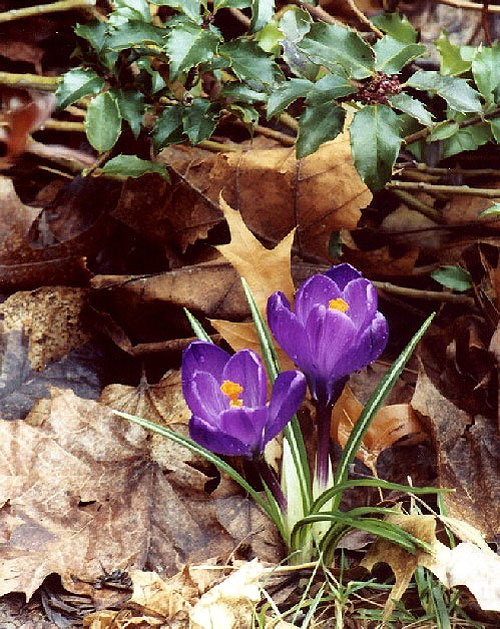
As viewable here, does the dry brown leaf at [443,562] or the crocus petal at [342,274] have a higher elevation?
the crocus petal at [342,274]

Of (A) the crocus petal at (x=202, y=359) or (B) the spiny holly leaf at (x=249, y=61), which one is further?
(B) the spiny holly leaf at (x=249, y=61)

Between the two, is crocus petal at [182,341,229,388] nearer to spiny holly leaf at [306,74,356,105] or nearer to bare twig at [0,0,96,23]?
spiny holly leaf at [306,74,356,105]

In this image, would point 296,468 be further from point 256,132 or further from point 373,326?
point 256,132

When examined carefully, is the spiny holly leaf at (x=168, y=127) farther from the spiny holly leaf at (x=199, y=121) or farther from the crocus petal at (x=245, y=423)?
the crocus petal at (x=245, y=423)

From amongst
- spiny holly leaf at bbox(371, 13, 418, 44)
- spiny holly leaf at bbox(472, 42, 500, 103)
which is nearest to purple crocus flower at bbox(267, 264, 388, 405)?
spiny holly leaf at bbox(472, 42, 500, 103)

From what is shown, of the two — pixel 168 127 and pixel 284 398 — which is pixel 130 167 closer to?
pixel 168 127

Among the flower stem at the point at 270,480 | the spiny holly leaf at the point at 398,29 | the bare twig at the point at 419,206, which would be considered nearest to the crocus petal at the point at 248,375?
the flower stem at the point at 270,480

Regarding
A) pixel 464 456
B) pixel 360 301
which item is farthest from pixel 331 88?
pixel 464 456
